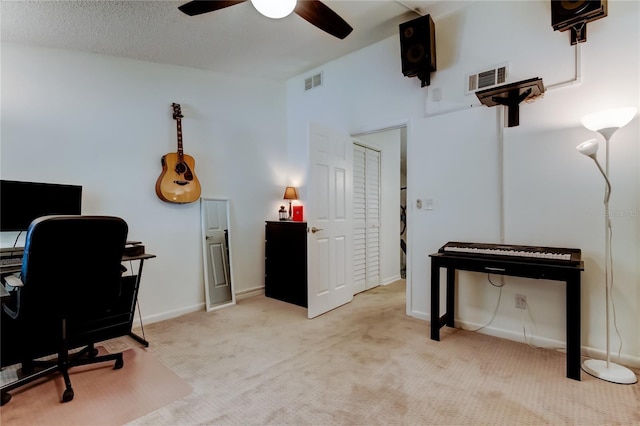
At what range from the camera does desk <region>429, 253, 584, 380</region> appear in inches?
79.4

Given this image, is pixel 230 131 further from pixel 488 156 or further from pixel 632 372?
pixel 632 372

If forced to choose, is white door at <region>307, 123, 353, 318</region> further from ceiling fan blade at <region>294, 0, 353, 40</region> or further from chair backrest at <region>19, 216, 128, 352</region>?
chair backrest at <region>19, 216, 128, 352</region>

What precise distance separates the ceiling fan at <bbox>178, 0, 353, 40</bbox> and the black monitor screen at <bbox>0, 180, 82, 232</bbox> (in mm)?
1609

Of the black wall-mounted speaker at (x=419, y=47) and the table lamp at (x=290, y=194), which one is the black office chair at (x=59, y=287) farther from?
the black wall-mounted speaker at (x=419, y=47)

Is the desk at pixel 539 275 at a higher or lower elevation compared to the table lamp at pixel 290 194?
lower

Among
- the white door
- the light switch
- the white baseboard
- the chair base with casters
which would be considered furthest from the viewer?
the white baseboard

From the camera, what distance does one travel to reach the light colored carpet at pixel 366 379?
169 cm

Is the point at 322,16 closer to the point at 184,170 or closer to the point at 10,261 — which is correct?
the point at 184,170

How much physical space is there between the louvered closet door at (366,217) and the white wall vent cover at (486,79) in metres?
1.61

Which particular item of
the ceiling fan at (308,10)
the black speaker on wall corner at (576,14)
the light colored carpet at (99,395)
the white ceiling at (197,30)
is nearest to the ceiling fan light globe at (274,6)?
Result: the ceiling fan at (308,10)

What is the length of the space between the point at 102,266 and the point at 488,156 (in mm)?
2943

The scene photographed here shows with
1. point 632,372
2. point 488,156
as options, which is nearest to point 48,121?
point 488,156

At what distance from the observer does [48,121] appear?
8.49 ft

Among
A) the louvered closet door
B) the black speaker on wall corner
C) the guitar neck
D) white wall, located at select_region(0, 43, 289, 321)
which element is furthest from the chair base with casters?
the black speaker on wall corner
